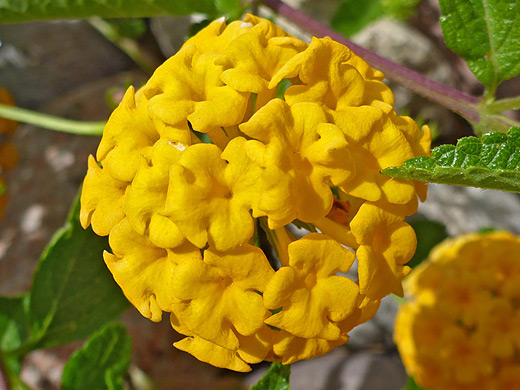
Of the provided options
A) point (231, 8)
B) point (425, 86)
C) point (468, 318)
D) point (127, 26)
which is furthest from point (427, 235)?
point (127, 26)

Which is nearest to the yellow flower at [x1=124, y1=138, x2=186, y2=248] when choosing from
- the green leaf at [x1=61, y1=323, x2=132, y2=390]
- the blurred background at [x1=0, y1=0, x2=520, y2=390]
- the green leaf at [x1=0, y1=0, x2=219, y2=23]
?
the green leaf at [x1=0, y1=0, x2=219, y2=23]

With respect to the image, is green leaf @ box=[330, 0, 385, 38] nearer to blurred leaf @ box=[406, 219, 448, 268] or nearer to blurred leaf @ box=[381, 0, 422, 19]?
blurred leaf @ box=[381, 0, 422, 19]

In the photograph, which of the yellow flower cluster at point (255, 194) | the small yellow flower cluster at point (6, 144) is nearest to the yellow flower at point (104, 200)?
the yellow flower cluster at point (255, 194)

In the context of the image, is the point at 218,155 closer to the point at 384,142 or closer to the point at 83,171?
the point at 384,142

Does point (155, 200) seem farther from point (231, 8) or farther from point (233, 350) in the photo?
point (231, 8)

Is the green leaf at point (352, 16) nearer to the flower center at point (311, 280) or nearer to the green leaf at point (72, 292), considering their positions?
the green leaf at point (72, 292)

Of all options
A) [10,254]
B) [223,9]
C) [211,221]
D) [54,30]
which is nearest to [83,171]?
[10,254]
